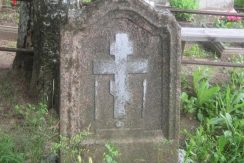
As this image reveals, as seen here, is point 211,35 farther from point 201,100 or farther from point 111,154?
point 111,154

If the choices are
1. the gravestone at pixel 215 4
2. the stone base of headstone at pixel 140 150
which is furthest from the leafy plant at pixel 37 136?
the gravestone at pixel 215 4

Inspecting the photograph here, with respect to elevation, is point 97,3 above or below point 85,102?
above

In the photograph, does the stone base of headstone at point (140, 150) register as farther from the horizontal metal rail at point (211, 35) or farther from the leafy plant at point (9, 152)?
the horizontal metal rail at point (211, 35)

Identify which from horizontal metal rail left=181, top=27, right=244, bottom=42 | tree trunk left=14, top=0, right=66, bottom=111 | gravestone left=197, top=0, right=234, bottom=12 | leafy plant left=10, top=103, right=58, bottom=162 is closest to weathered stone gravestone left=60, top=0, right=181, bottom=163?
leafy plant left=10, top=103, right=58, bottom=162

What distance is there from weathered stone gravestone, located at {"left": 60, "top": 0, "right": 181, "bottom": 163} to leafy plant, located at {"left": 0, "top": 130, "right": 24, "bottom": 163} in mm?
358

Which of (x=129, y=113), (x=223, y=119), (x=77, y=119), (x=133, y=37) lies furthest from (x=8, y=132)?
(x=223, y=119)

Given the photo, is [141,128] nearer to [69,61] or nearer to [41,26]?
[69,61]

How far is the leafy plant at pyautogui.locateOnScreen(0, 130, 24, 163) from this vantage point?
151 inches

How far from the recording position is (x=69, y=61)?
12.6 feet

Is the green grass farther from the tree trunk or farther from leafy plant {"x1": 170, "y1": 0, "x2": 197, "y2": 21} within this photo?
leafy plant {"x1": 170, "y1": 0, "x2": 197, "y2": 21}

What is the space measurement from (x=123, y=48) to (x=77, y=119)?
585 mm

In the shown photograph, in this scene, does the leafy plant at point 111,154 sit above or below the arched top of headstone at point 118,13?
below

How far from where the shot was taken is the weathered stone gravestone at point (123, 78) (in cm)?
385

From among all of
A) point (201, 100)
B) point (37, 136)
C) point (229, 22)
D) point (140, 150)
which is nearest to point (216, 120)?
point (201, 100)
